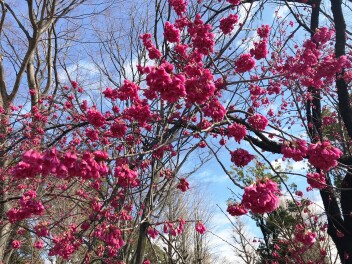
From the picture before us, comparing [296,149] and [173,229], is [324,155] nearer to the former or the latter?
[296,149]

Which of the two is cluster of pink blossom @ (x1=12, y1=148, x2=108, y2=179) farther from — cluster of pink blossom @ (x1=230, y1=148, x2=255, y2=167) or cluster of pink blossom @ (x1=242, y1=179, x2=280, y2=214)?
cluster of pink blossom @ (x1=230, y1=148, x2=255, y2=167)

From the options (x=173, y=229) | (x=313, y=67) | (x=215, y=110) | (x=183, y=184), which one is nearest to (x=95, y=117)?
(x=215, y=110)

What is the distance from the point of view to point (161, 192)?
427 centimetres

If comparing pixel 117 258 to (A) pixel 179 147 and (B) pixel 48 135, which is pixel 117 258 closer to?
(A) pixel 179 147

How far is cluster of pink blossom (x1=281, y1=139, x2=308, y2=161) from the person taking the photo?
2.95 m

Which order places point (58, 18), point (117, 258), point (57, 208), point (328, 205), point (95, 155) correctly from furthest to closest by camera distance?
point (57, 208) < point (58, 18) < point (328, 205) < point (117, 258) < point (95, 155)

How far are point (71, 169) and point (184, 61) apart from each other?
2.31m

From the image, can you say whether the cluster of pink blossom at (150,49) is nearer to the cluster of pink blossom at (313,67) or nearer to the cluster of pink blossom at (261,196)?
the cluster of pink blossom at (313,67)

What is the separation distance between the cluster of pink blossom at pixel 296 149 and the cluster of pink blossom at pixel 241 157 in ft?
1.12

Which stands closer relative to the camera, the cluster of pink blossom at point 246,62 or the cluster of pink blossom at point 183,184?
the cluster of pink blossom at point 246,62

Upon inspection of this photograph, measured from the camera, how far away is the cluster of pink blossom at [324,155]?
275cm

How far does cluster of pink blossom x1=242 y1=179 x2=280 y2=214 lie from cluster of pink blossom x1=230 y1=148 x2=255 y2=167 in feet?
2.35

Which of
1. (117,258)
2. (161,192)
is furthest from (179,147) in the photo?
(117,258)

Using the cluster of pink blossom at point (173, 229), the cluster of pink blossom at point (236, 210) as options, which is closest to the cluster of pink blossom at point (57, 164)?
the cluster of pink blossom at point (236, 210)
